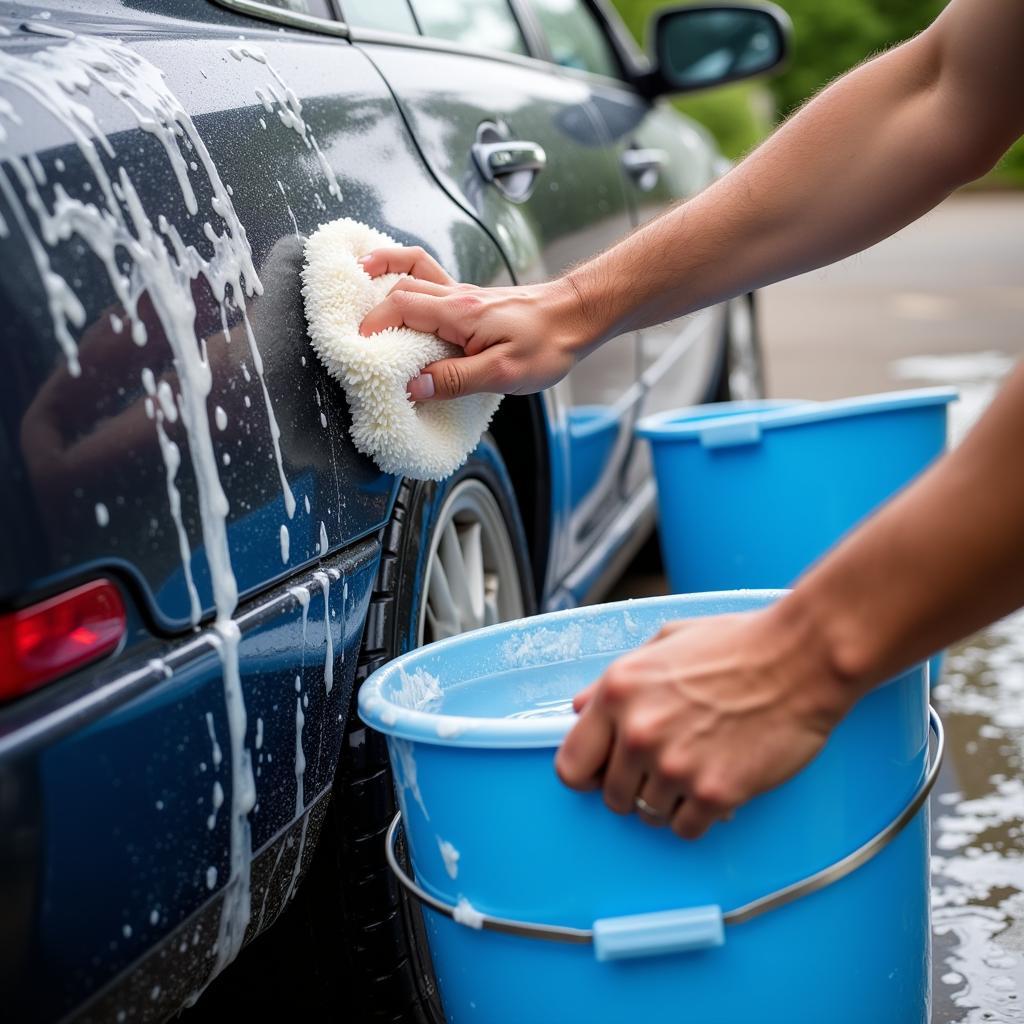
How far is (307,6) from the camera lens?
1.79 meters

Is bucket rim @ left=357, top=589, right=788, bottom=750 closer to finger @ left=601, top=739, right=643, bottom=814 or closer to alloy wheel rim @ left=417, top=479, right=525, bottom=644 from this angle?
→ finger @ left=601, top=739, right=643, bottom=814

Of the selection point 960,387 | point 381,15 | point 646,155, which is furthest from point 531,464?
point 960,387

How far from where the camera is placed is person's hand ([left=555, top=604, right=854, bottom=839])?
1.05 metres

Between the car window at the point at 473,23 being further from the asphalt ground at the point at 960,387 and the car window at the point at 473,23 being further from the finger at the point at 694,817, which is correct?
the finger at the point at 694,817

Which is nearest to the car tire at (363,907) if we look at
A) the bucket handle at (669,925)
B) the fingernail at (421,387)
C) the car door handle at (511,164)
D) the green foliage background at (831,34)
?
the fingernail at (421,387)

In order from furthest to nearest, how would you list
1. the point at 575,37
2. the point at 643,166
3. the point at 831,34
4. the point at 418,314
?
the point at 831,34 < the point at 575,37 < the point at 643,166 < the point at 418,314

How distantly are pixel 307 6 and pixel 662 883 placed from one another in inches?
47.7

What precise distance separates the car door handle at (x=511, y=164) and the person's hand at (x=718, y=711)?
3.76ft

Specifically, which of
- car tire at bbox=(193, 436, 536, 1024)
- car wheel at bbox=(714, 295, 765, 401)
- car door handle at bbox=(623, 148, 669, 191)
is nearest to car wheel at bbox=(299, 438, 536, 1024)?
car tire at bbox=(193, 436, 536, 1024)

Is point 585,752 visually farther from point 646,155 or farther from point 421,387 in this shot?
point 646,155

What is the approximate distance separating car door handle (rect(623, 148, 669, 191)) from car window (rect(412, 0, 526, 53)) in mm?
355

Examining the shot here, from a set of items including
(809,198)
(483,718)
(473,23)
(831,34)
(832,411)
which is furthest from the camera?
(831,34)

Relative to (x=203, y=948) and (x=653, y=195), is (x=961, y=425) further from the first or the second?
(x=203, y=948)

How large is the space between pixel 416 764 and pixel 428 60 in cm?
126
